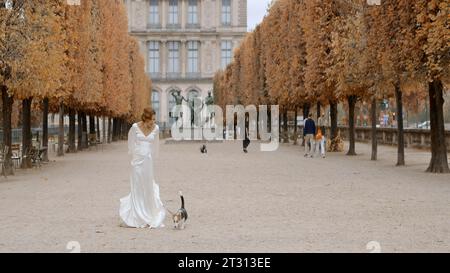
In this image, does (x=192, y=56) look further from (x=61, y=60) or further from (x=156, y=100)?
(x=61, y=60)

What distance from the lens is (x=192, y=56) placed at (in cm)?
12438

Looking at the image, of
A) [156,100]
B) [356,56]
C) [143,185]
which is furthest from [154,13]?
[143,185]

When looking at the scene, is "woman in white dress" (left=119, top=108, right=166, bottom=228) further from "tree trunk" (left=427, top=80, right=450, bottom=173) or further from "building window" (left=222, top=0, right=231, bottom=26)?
"building window" (left=222, top=0, right=231, bottom=26)

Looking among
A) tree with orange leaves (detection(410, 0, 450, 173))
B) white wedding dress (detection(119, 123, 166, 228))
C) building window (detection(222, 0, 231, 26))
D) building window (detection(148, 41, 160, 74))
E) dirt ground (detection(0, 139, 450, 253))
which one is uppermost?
building window (detection(222, 0, 231, 26))

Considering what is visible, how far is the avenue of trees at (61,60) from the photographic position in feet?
72.5

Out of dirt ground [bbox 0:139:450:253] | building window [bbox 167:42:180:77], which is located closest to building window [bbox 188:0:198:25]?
building window [bbox 167:42:180:77]

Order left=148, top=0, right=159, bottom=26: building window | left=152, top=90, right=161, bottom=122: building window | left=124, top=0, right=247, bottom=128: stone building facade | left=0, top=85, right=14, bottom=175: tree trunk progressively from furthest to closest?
left=148, top=0, right=159, bottom=26: building window < left=124, top=0, right=247, bottom=128: stone building facade < left=152, top=90, right=161, bottom=122: building window < left=0, top=85, right=14, bottom=175: tree trunk

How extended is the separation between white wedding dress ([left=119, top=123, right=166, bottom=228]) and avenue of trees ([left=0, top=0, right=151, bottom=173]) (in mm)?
10265

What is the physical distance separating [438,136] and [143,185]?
43.9 ft

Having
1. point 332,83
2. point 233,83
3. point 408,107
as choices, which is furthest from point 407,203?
point 233,83

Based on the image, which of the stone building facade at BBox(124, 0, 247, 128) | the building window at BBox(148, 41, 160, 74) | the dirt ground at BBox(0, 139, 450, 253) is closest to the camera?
the dirt ground at BBox(0, 139, 450, 253)

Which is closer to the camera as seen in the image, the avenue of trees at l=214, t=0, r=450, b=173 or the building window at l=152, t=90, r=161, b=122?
the avenue of trees at l=214, t=0, r=450, b=173

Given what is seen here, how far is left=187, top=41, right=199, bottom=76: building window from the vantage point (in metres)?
123

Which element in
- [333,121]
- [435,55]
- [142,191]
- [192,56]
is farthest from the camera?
[192,56]
